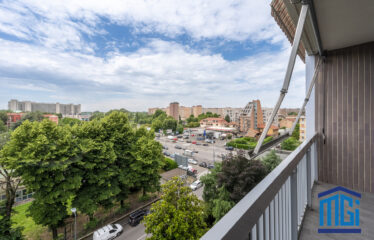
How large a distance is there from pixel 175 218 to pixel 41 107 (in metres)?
11.5

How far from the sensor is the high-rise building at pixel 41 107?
833 cm

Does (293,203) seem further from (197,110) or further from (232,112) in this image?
(197,110)

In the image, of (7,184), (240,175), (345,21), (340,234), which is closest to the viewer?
(340,234)

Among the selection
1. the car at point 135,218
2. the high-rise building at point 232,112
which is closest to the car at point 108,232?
the car at point 135,218

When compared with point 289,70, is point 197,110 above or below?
above

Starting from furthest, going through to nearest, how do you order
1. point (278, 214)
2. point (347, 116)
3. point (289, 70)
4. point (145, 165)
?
point (145, 165) < point (347, 116) < point (289, 70) < point (278, 214)

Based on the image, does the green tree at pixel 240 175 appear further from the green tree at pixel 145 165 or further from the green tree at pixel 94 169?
the green tree at pixel 94 169

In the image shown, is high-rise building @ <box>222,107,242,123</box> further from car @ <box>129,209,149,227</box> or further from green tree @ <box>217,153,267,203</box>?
green tree @ <box>217,153,267,203</box>

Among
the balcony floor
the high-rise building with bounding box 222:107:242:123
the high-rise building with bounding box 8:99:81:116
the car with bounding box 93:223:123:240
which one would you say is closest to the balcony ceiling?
the balcony floor

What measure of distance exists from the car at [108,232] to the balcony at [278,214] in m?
6.48

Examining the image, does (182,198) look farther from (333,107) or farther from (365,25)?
(365,25)

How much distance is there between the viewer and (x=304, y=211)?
4.44 feet

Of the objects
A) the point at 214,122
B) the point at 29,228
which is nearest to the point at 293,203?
the point at 29,228

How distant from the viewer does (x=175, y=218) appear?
393 cm
